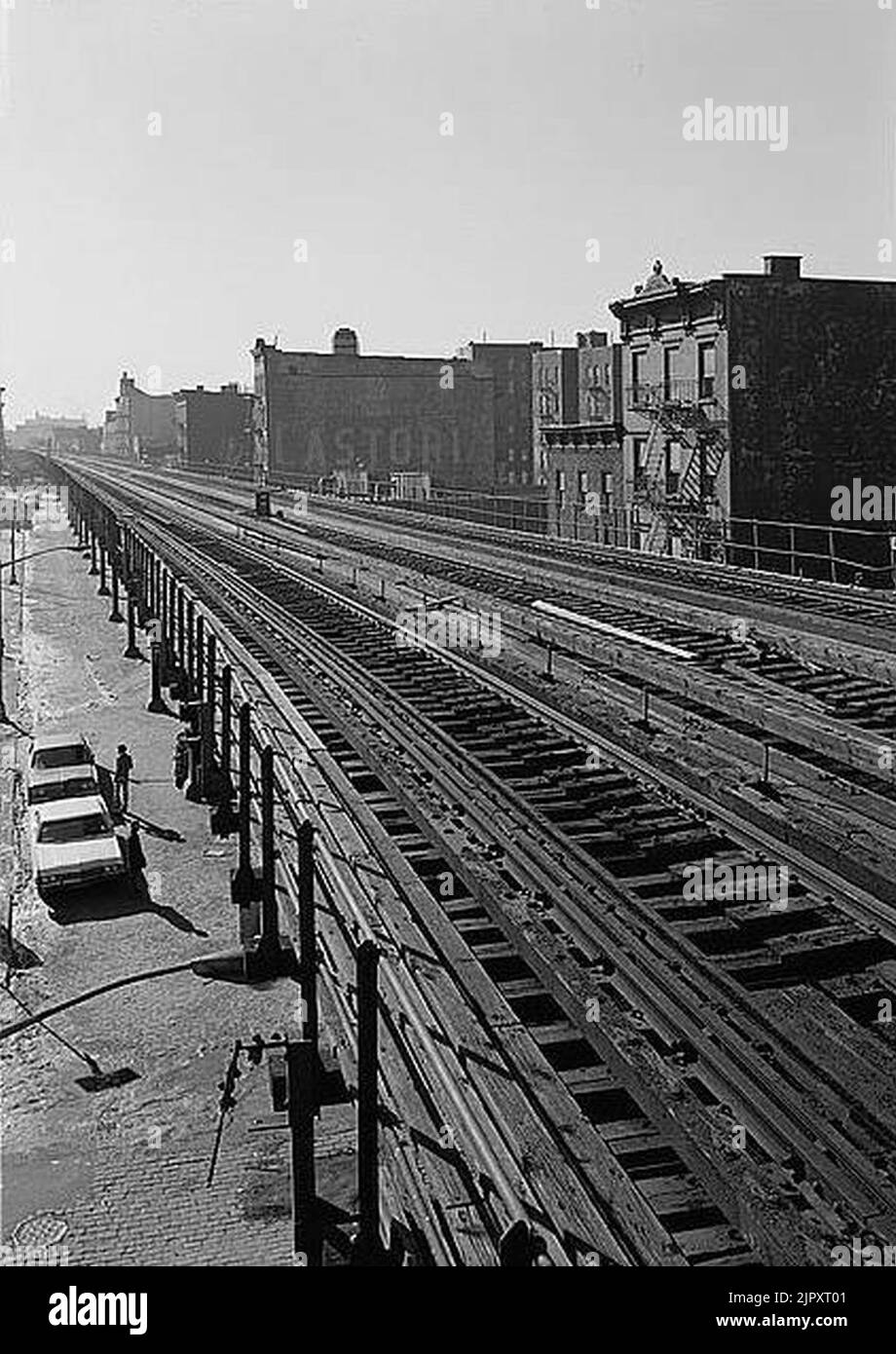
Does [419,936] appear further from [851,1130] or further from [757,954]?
[851,1130]

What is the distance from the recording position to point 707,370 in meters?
41.1

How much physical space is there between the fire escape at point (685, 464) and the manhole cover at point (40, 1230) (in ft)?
101

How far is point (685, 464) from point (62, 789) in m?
25.5

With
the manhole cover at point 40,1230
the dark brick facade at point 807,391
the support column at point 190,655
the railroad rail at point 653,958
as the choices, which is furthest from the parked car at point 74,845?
the dark brick facade at point 807,391

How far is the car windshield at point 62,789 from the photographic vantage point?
20750 mm

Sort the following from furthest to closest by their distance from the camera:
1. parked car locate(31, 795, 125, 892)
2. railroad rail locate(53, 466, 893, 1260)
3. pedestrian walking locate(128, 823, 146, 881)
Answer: pedestrian walking locate(128, 823, 146, 881), parked car locate(31, 795, 125, 892), railroad rail locate(53, 466, 893, 1260)

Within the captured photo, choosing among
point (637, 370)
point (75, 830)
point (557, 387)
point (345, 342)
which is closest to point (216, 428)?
point (345, 342)

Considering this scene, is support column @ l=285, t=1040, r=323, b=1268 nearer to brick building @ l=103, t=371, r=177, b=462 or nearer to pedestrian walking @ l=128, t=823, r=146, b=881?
pedestrian walking @ l=128, t=823, r=146, b=881

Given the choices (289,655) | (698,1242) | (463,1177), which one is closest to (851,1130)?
(698,1242)

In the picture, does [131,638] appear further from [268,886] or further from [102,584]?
[268,886]

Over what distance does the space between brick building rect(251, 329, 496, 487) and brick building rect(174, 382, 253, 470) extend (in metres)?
18.9

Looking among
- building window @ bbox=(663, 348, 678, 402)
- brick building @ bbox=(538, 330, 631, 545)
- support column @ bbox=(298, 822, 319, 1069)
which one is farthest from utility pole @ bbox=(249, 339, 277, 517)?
support column @ bbox=(298, 822, 319, 1069)

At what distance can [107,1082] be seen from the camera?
40.0ft

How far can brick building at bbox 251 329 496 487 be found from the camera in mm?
88000
